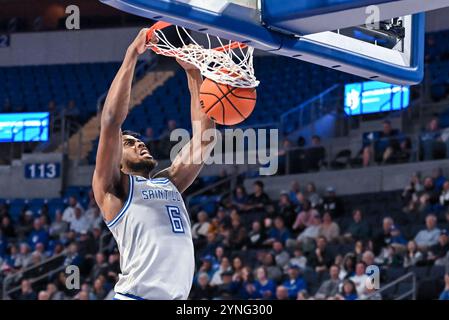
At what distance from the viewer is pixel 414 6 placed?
462cm

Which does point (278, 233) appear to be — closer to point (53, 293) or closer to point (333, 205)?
point (333, 205)

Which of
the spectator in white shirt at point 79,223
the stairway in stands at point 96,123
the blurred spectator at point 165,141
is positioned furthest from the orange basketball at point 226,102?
the stairway in stands at point 96,123

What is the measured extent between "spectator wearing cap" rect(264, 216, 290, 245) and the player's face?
7.16m

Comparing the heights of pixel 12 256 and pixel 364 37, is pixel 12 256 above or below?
below

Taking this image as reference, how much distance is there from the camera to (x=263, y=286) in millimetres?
11000

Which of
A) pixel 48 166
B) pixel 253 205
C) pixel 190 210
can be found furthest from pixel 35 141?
pixel 253 205

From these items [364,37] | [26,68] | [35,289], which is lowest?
[35,289]

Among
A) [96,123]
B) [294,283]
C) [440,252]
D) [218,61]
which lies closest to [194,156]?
[218,61]

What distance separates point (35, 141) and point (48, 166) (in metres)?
0.77

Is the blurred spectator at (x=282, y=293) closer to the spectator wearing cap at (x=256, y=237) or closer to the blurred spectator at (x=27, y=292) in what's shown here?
the spectator wearing cap at (x=256, y=237)

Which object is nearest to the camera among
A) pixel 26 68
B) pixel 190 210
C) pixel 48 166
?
pixel 190 210

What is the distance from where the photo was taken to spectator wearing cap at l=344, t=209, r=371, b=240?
11.4 m

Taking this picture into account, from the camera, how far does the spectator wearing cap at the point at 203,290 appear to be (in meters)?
11.3

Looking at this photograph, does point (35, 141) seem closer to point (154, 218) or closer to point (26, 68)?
point (26, 68)
